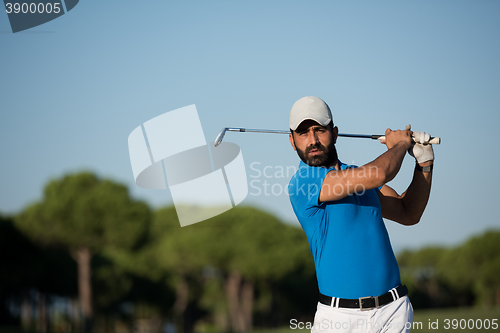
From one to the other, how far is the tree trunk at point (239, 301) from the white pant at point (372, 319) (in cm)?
4150

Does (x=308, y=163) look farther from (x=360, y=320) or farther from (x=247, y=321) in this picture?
(x=247, y=321)

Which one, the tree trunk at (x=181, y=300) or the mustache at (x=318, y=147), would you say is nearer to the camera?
the mustache at (x=318, y=147)

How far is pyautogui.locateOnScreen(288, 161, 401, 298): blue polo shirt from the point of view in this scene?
122 inches

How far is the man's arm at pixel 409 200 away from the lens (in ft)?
12.0

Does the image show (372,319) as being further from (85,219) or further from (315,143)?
(85,219)

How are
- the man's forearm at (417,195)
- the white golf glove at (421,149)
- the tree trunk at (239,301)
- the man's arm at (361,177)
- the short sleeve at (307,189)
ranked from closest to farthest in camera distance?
the man's arm at (361,177) < the short sleeve at (307,189) < the white golf glove at (421,149) < the man's forearm at (417,195) < the tree trunk at (239,301)

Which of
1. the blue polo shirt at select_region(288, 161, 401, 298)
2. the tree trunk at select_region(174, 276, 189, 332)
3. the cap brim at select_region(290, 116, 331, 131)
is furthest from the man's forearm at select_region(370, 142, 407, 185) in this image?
the tree trunk at select_region(174, 276, 189, 332)

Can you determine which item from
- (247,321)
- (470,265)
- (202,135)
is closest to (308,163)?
(202,135)

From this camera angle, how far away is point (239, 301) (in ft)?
148

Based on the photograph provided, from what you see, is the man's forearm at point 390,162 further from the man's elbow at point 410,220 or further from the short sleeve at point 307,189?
the man's elbow at point 410,220

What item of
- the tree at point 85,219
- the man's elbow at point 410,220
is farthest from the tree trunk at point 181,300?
the man's elbow at point 410,220

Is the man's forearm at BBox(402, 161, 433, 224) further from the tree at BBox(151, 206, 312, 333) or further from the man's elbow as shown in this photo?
the tree at BBox(151, 206, 312, 333)

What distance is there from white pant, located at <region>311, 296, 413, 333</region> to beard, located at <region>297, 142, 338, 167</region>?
91 cm

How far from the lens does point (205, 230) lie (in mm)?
42969
